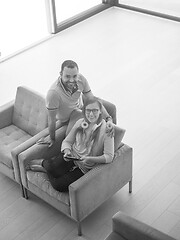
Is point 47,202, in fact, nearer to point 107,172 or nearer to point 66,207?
point 66,207

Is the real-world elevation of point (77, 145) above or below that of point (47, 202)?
above

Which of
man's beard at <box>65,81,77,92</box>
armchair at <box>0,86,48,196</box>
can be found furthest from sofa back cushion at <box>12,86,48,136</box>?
man's beard at <box>65,81,77,92</box>

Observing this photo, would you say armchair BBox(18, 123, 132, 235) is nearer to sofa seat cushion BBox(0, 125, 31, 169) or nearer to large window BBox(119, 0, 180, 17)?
sofa seat cushion BBox(0, 125, 31, 169)

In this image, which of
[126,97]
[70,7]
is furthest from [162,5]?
[126,97]

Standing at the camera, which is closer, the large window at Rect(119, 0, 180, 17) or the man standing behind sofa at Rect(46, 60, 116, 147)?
the man standing behind sofa at Rect(46, 60, 116, 147)

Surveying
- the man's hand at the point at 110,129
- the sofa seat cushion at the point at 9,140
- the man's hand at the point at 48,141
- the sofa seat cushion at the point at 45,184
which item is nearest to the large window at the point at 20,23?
the sofa seat cushion at the point at 9,140

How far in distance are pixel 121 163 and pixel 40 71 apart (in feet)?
10.4

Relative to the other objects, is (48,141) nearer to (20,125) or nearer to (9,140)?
(9,140)

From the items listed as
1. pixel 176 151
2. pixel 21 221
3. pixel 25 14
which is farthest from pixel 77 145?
pixel 25 14

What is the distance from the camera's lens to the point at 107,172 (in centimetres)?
511

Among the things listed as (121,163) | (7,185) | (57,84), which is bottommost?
(7,185)

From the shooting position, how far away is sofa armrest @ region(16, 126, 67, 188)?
5324 mm

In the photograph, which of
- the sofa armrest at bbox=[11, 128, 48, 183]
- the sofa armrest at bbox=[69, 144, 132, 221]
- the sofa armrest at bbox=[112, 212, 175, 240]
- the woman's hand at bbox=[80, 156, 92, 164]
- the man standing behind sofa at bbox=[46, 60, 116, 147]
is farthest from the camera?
the sofa armrest at bbox=[11, 128, 48, 183]

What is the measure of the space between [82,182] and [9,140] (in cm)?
135
